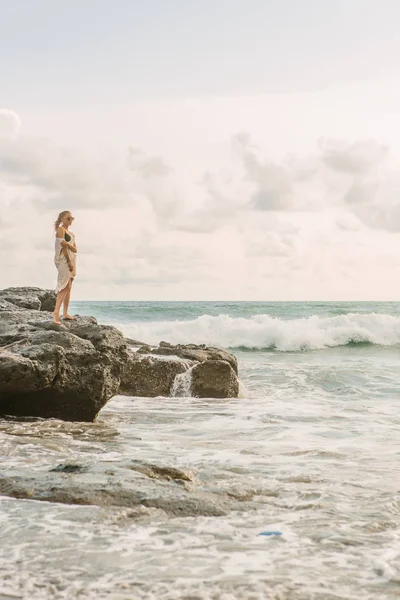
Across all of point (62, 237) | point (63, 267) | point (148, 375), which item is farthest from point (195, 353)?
point (62, 237)

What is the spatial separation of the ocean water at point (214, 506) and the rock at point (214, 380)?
44.6 inches

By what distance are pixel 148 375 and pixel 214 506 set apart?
7.20m

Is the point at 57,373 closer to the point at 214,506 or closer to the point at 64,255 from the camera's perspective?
the point at 64,255

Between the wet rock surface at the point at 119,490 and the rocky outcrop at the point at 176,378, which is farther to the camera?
the rocky outcrop at the point at 176,378

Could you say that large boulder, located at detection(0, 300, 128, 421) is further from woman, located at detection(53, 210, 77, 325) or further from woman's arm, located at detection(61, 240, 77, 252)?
woman's arm, located at detection(61, 240, 77, 252)

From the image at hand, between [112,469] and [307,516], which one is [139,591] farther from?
[112,469]

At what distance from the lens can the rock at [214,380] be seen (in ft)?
38.2

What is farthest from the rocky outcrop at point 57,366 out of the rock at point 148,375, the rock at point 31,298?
the rock at point 31,298

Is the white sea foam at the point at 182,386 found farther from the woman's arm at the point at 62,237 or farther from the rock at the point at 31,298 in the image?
the rock at the point at 31,298

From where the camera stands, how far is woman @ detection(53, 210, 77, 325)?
10.4 metres

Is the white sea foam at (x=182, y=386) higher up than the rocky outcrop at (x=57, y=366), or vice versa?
the rocky outcrop at (x=57, y=366)

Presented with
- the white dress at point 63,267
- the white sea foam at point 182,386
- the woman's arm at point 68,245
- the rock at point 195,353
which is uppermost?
the woman's arm at point 68,245

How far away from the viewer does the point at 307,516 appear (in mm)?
4562

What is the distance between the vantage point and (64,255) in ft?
34.5
